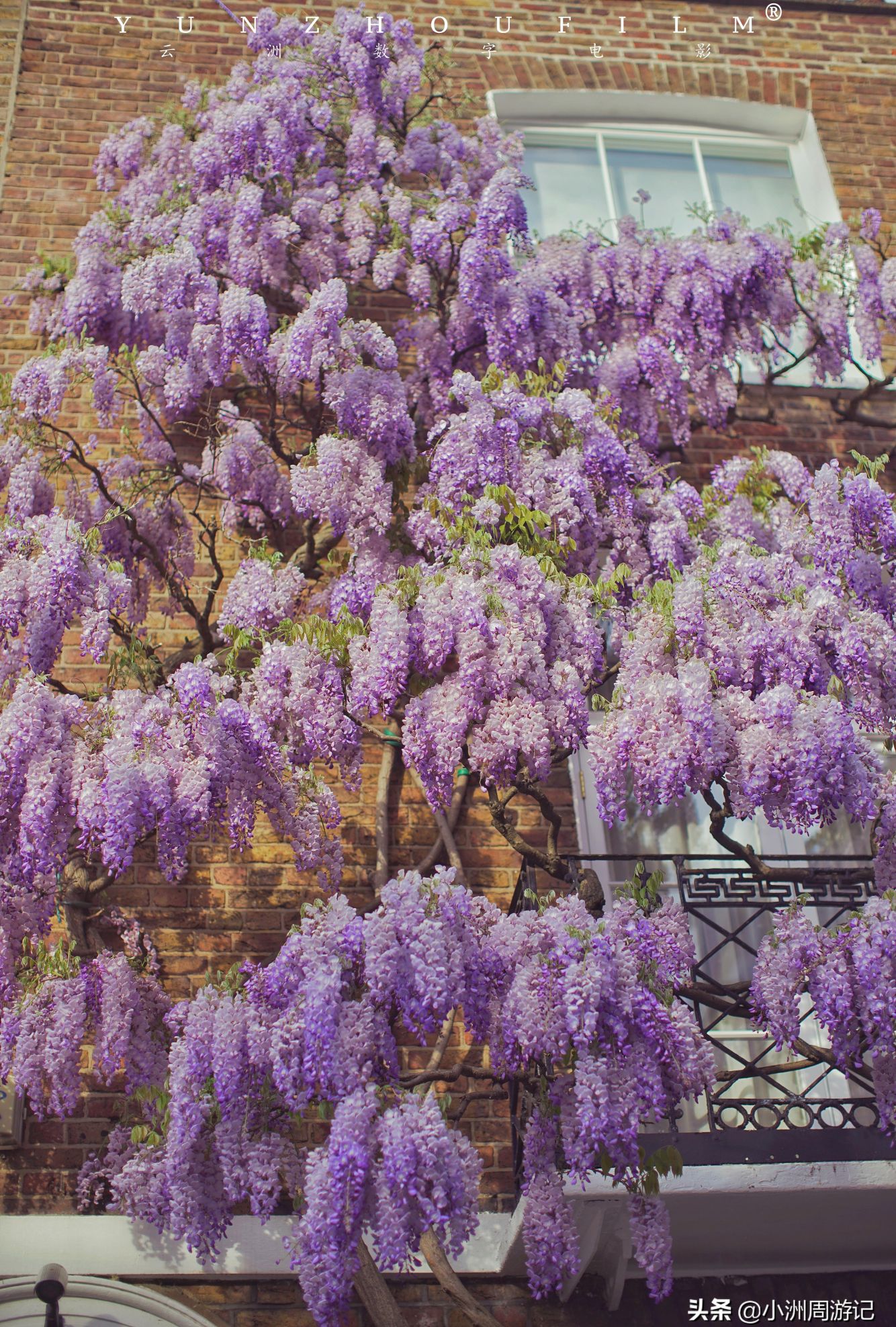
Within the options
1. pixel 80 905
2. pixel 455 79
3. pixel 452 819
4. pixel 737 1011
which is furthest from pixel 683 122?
pixel 80 905

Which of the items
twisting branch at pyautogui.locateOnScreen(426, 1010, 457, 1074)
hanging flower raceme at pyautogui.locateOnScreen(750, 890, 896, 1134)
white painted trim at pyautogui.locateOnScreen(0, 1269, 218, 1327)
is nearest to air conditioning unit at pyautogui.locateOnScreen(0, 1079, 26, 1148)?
white painted trim at pyautogui.locateOnScreen(0, 1269, 218, 1327)

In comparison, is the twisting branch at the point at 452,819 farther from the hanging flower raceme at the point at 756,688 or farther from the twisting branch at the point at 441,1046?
the hanging flower raceme at the point at 756,688

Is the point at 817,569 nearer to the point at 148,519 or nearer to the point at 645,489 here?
the point at 645,489

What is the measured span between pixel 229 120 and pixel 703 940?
4.87 m

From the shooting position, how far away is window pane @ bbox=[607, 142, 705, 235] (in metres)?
9.22

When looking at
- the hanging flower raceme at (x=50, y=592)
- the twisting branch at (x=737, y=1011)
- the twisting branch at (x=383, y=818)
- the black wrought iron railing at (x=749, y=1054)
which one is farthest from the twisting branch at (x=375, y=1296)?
the hanging flower raceme at (x=50, y=592)

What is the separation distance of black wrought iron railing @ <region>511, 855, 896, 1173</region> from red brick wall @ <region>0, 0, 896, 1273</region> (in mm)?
917

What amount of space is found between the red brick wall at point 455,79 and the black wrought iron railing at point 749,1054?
917mm

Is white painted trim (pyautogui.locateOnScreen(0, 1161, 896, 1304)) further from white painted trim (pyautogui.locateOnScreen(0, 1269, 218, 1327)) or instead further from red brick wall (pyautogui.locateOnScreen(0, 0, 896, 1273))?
red brick wall (pyautogui.locateOnScreen(0, 0, 896, 1273))

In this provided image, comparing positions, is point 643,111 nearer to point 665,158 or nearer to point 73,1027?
point 665,158

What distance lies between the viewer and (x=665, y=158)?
31.4 feet

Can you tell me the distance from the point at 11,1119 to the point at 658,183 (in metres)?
6.98

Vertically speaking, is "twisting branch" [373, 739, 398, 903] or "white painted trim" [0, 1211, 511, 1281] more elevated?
"twisting branch" [373, 739, 398, 903]

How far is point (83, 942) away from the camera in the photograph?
20.0ft
